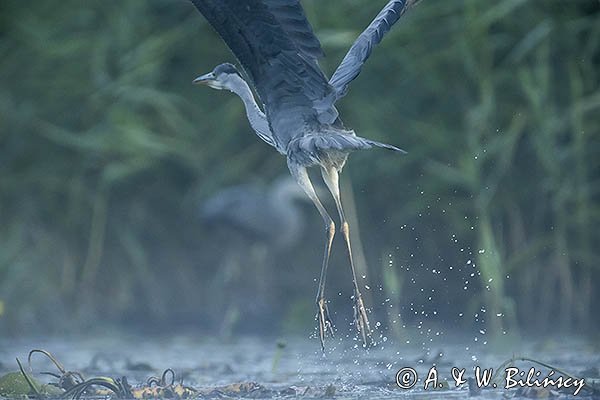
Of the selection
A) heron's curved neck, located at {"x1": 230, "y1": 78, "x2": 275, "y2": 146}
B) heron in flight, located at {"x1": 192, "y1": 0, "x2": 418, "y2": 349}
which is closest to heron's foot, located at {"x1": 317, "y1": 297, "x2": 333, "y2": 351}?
heron in flight, located at {"x1": 192, "y1": 0, "x2": 418, "y2": 349}

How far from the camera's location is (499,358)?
20.2ft

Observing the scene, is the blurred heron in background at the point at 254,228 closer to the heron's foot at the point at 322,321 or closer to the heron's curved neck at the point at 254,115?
the heron's curved neck at the point at 254,115

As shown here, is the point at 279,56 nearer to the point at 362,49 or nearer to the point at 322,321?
the point at 362,49

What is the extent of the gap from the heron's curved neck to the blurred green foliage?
1.25 metres

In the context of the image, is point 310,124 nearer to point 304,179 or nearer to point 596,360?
point 304,179

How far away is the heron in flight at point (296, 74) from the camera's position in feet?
16.5

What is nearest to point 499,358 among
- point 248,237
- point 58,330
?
point 58,330

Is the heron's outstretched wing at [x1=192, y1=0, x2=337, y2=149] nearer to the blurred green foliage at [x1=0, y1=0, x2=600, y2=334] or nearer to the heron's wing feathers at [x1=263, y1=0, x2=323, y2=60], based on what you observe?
the heron's wing feathers at [x1=263, y1=0, x2=323, y2=60]

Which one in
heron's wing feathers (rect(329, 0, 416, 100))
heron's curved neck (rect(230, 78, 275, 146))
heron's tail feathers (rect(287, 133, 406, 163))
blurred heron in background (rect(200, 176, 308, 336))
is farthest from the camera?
blurred heron in background (rect(200, 176, 308, 336))

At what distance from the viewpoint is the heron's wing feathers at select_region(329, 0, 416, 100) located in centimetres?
538
